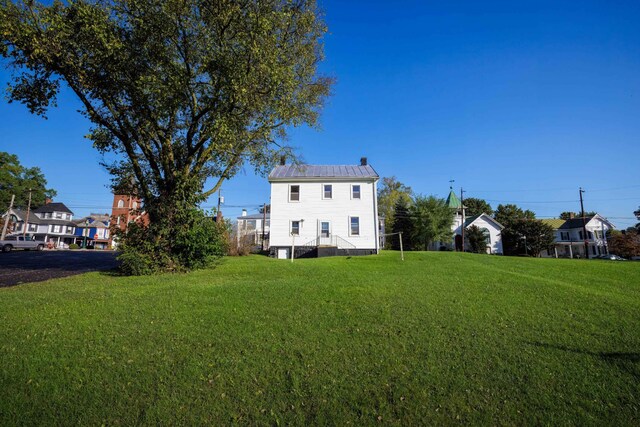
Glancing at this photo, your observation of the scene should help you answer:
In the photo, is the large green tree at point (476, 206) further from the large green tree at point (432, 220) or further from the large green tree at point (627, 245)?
the large green tree at point (432, 220)

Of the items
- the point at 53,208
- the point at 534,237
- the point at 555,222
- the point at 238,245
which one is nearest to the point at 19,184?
the point at 53,208

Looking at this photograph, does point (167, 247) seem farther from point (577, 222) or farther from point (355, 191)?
point (577, 222)

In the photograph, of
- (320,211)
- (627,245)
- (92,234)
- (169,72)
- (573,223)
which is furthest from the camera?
(92,234)

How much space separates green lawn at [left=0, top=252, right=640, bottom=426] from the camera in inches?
145

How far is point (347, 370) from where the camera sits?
175 inches

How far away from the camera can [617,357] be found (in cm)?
494

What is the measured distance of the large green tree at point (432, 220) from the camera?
36.8 meters

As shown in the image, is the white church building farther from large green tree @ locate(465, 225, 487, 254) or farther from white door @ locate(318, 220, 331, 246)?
white door @ locate(318, 220, 331, 246)

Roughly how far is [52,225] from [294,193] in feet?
198

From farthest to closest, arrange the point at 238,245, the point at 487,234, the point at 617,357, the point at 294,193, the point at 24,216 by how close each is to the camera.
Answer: the point at 24,216 → the point at 487,234 → the point at 294,193 → the point at 238,245 → the point at 617,357

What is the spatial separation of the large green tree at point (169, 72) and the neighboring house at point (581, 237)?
58.2m

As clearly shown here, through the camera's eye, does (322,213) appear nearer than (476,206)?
Yes

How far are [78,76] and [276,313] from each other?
11.4 meters

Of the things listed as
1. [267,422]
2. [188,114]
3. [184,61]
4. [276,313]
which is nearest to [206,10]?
[184,61]
